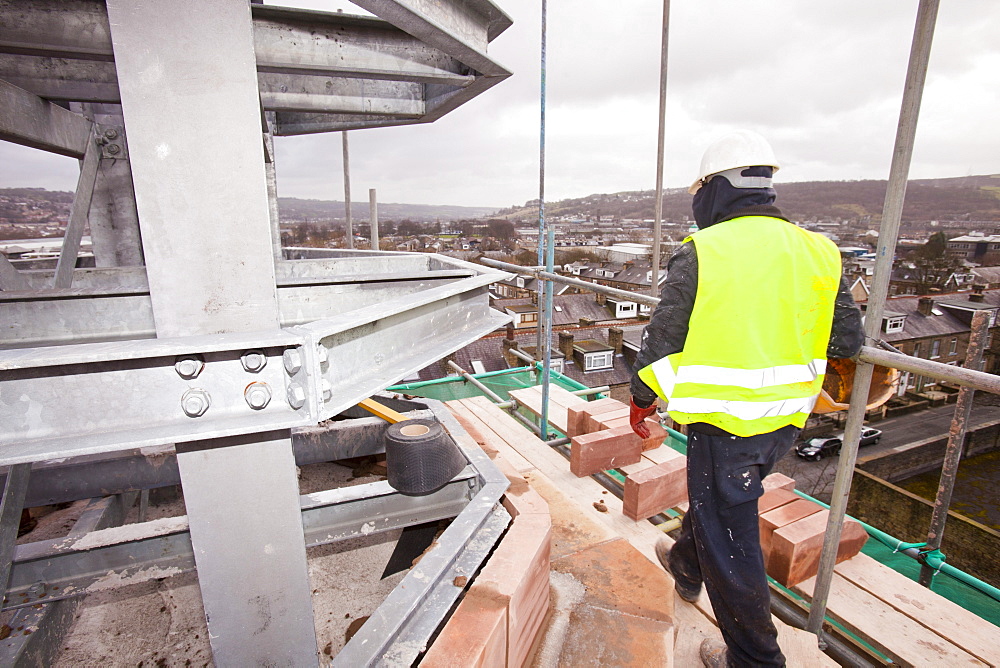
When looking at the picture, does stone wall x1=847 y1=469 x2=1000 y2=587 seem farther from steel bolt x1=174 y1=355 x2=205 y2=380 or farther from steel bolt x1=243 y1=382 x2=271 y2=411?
steel bolt x1=174 y1=355 x2=205 y2=380

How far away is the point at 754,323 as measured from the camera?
1.70m

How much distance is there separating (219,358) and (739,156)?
6.34 ft

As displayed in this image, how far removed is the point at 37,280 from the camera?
3812 mm

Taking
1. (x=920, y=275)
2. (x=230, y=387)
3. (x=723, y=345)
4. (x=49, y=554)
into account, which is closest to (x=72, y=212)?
(x=49, y=554)

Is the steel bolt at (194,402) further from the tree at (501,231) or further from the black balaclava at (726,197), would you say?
the tree at (501,231)

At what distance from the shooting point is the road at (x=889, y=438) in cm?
1977

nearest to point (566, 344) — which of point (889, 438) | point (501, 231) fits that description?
point (889, 438)

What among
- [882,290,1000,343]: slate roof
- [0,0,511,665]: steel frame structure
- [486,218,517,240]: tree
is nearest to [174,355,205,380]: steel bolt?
[0,0,511,665]: steel frame structure

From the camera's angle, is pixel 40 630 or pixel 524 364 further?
pixel 524 364


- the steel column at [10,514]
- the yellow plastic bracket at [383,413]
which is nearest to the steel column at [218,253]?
the steel column at [10,514]

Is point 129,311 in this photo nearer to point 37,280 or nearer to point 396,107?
point 37,280

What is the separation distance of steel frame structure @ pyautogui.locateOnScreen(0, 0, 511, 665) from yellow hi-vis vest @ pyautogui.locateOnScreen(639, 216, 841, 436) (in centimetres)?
101

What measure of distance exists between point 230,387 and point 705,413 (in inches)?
62.4

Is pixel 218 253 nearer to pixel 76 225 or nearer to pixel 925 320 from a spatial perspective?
pixel 76 225
